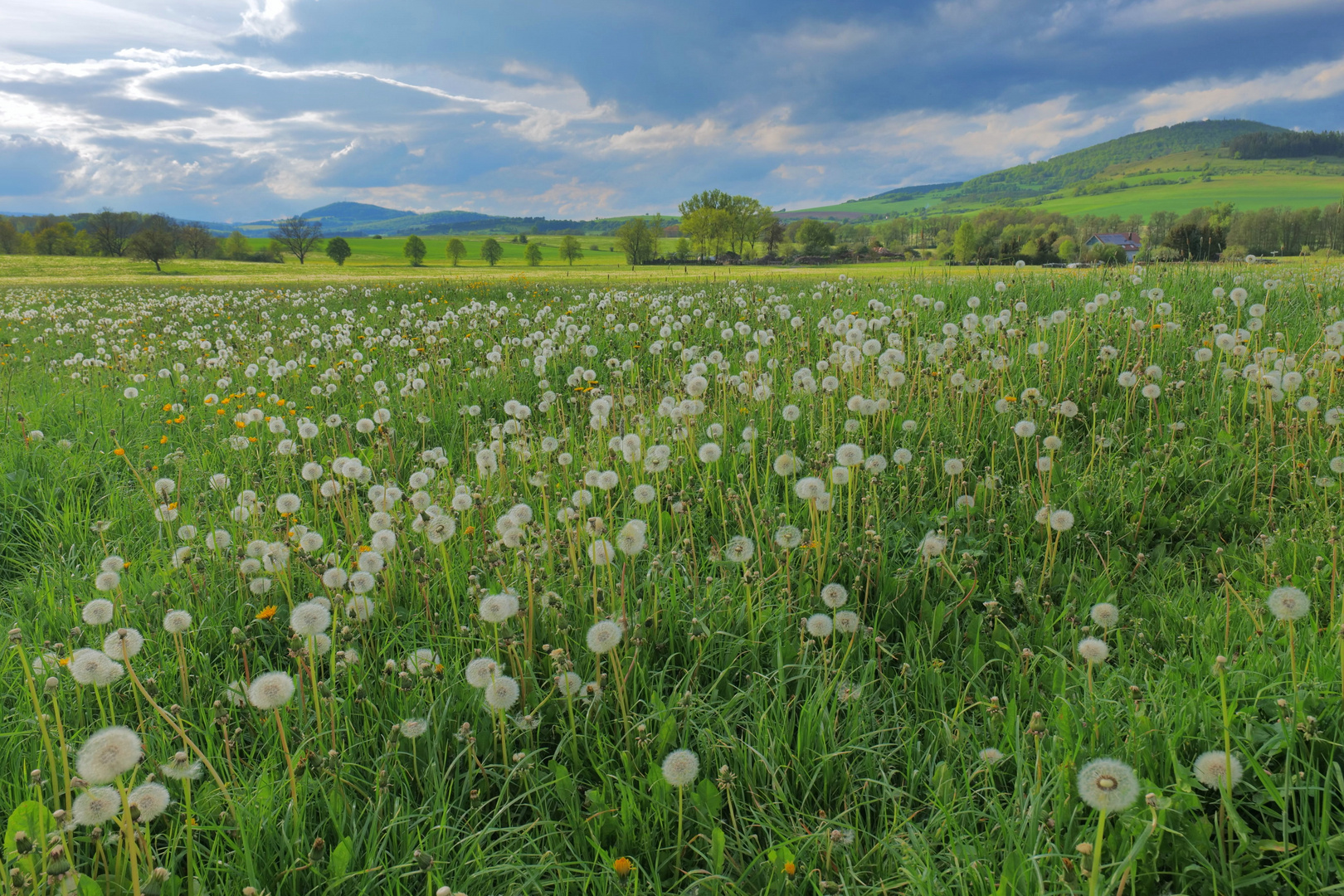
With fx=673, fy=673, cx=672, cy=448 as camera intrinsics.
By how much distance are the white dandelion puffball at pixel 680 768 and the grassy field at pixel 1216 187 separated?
376 ft

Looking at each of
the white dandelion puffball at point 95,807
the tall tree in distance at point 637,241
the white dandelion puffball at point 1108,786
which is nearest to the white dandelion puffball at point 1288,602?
the white dandelion puffball at point 1108,786

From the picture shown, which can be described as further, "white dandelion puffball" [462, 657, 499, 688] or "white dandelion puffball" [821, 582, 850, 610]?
"white dandelion puffball" [821, 582, 850, 610]

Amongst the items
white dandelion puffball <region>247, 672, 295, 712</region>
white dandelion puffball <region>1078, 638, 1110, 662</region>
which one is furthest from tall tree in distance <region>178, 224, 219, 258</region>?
white dandelion puffball <region>1078, 638, 1110, 662</region>

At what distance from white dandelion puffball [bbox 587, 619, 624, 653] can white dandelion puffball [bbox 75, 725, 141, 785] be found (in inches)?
40.7

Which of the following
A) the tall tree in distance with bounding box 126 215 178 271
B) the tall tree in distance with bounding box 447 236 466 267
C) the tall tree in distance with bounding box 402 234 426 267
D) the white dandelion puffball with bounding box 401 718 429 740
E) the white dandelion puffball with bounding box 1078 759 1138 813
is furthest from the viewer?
the tall tree in distance with bounding box 447 236 466 267

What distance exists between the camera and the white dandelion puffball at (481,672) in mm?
1899

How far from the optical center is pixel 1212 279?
7.47m

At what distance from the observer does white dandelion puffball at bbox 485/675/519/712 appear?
1867 millimetres

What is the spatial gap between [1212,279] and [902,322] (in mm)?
4435

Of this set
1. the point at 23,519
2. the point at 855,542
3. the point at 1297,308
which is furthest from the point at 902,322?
the point at 23,519

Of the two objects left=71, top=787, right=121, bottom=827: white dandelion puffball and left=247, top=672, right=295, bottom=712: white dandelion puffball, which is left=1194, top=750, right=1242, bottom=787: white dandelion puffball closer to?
left=247, top=672, right=295, bottom=712: white dandelion puffball

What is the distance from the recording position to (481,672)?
1925mm

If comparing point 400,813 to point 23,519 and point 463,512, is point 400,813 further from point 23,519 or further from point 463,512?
point 23,519

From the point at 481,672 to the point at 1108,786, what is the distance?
1.51m
